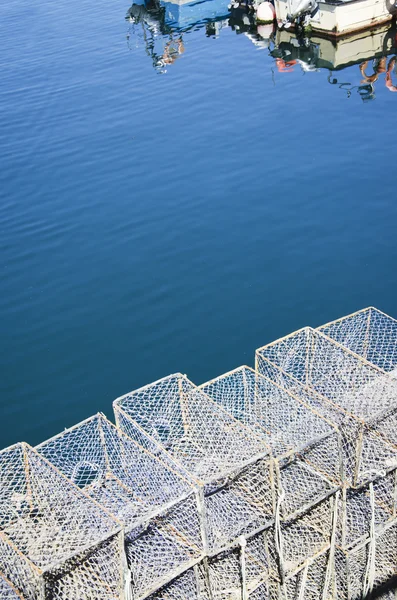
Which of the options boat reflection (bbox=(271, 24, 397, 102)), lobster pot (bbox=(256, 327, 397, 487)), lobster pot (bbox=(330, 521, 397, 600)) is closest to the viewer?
lobster pot (bbox=(256, 327, 397, 487))

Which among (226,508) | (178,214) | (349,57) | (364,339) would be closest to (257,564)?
(226,508)

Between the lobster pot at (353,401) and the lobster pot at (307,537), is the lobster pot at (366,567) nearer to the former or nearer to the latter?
the lobster pot at (307,537)

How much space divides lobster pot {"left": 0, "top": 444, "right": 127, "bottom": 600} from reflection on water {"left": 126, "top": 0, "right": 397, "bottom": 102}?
15627mm

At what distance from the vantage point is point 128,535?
5.39m

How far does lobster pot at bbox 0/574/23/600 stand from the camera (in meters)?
5.08

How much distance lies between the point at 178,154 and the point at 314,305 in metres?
6.93

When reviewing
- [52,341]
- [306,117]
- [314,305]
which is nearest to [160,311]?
[52,341]

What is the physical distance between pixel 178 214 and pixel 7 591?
961cm

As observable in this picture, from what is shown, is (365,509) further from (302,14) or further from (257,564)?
(302,14)

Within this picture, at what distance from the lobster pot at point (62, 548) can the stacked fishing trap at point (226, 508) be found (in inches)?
0.4

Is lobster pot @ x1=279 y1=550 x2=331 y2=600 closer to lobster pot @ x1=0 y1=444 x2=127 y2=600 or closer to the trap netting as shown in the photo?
the trap netting

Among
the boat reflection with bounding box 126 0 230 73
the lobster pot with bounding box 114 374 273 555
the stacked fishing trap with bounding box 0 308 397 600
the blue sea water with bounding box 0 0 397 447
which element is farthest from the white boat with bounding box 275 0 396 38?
the lobster pot with bounding box 114 374 273 555

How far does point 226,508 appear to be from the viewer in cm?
563

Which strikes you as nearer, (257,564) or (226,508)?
(226,508)
